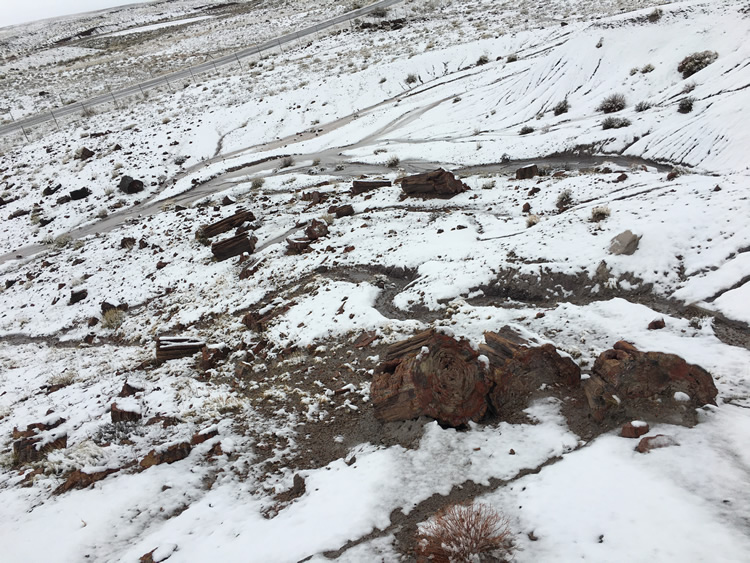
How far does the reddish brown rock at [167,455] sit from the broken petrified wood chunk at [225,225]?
1328 centimetres

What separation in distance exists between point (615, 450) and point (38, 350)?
17.6m

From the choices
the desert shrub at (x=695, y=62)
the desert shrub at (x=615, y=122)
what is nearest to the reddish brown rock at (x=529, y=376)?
the desert shrub at (x=615, y=122)

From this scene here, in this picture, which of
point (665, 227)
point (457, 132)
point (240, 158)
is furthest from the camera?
point (240, 158)

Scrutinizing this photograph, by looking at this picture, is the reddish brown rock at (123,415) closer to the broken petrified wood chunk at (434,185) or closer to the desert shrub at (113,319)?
the desert shrub at (113,319)

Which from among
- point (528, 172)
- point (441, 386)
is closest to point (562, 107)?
point (528, 172)

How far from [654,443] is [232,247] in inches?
607

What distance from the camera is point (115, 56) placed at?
6131cm

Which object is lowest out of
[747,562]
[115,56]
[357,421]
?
[357,421]

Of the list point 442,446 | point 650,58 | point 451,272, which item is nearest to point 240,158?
point 451,272

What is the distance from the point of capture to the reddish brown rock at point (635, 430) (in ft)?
16.6

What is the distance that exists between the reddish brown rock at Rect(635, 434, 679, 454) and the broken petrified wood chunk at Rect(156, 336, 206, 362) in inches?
400

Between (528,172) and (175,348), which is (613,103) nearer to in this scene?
(528,172)

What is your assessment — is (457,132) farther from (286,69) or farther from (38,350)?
(286,69)

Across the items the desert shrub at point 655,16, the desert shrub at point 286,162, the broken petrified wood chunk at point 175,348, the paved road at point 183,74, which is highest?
the paved road at point 183,74
